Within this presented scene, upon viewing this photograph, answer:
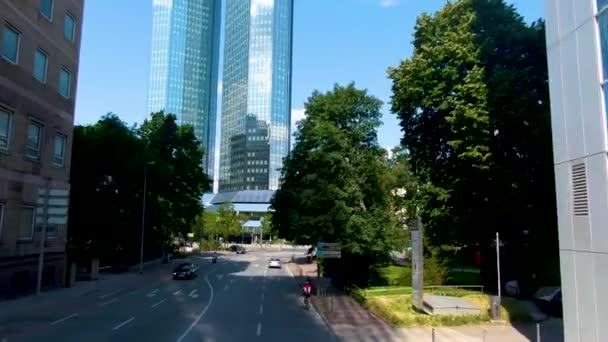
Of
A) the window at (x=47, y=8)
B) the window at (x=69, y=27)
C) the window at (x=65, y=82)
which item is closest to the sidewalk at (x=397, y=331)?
the window at (x=65, y=82)

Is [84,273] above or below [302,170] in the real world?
below

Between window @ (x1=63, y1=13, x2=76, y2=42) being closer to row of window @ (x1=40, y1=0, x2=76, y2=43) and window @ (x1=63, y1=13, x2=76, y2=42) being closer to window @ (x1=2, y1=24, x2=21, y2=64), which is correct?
row of window @ (x1=40, y1=0, x2=76, y2=43)

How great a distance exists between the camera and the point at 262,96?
171000mm

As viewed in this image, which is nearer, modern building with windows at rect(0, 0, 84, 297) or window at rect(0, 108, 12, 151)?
window at rect(0, 108, 12, 151)

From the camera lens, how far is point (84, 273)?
1906 inches

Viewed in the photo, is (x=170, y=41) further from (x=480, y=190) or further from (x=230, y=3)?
(x=480, y=190)

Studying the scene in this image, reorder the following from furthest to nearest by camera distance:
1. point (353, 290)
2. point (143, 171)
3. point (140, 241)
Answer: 1. point (140, 241)
2. point (143, 171)
3. point (353, 290)

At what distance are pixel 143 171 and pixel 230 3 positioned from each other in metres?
155

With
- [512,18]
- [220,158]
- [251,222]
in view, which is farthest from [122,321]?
[220,158]

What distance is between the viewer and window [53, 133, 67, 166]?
122 feet

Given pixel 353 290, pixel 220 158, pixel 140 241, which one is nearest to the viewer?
pixel 353 290

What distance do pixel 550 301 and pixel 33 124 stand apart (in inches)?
1232

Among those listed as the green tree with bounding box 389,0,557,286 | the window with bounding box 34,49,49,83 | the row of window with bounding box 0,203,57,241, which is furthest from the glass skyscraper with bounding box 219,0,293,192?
the green tree with bounding box 389,0,557,286

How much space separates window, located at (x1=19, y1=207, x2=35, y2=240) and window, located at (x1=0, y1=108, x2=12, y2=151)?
14.4ft
